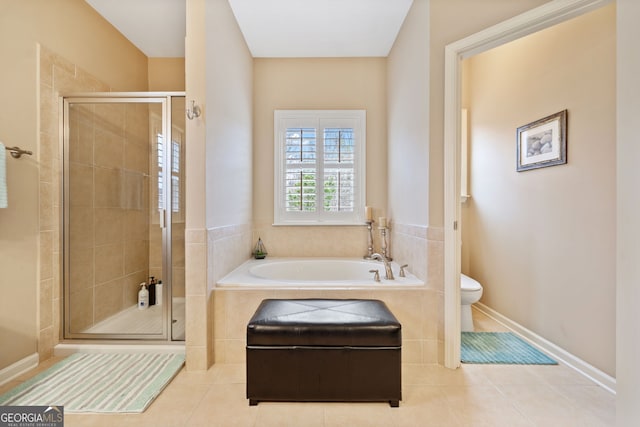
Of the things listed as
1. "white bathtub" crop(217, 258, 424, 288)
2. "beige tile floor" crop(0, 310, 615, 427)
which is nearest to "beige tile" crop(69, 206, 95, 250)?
"beige tile floor" crop(0, 310, 615, 427)

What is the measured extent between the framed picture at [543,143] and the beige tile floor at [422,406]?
1.46 meters

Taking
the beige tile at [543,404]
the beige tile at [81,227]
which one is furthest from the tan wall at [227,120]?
the beige tile at [543,404]

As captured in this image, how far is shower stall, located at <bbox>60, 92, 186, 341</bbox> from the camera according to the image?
6.84ft

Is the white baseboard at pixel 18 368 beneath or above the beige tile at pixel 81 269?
beneath

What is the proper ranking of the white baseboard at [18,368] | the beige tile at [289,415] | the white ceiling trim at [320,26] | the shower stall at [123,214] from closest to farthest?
the beige tile at [289,415] → the white baseboard at [18,368] → the shower stall at [123,214] → the white ceiling trim at [320,26]

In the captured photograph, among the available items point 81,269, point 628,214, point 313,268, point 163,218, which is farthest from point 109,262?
point 628,214

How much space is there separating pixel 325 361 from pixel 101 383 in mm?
1344

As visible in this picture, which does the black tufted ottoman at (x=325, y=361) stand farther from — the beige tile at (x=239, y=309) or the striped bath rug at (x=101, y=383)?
the striped bath rug at (x=101, y=383)

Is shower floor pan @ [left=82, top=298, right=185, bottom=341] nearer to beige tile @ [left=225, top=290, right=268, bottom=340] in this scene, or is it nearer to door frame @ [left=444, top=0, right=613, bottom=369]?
beige tile @ [left=225, top=290, right=268, bottom=340]

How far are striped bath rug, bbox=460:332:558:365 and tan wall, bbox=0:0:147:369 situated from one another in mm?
2907

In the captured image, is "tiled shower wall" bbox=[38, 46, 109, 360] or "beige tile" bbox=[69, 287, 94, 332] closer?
"tiled shower wall" bbox=[38, 46, 109, 360]

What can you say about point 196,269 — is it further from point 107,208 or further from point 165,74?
point 165,74

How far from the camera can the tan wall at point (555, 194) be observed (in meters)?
1.73

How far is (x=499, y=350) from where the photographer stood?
2.11 meters
